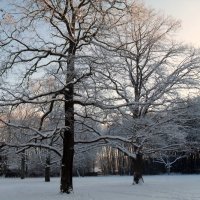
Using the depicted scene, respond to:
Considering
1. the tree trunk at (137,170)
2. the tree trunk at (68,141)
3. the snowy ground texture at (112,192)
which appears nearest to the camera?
the snowy ground texture at (112,192)

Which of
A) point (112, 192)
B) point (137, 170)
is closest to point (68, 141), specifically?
point (112, 192)

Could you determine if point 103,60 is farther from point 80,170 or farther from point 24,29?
point 80,170

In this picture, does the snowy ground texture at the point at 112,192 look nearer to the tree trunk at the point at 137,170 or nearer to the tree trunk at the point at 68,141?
the tree trunk at the point at 68,141

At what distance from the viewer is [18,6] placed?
22.5 metres

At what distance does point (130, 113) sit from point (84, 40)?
6.14 meters

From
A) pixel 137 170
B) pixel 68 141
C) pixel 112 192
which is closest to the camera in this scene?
pixel 68 141

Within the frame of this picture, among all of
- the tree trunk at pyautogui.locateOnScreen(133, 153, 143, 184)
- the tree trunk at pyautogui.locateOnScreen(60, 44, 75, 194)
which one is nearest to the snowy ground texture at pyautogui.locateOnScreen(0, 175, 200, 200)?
the tree trunk at pyautogui.locateOnScreen(60, 44, 75, 194)

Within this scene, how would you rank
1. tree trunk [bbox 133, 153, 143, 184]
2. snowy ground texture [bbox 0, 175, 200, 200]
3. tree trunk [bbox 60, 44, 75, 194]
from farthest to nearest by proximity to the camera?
tree trunk [bbox 133, 153, 143, 184], tree trunk [bbox 60, 44, 75, 194], snowy ground texture [bbox 0, 175, 200, 200]

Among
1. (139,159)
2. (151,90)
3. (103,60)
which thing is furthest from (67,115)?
(139,159)

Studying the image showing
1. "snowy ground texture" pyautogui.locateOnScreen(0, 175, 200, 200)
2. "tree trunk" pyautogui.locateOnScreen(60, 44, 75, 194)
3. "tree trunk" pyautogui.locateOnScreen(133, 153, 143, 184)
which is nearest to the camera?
"snowy ground texture" pyautogui.locateOnScreen(0, 175, 200, 200)

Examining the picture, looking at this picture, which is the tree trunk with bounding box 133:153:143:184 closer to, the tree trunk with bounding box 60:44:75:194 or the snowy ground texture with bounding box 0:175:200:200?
the snowy ground texture with bounding box 0:175:200:200

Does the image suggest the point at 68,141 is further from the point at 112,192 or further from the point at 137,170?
the point at 137,170

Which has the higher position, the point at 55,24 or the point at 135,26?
the point at 135,26

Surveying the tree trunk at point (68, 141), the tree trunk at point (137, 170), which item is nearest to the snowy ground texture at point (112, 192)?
the tree trunk at point (68, 141)
